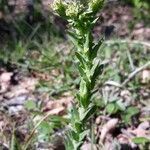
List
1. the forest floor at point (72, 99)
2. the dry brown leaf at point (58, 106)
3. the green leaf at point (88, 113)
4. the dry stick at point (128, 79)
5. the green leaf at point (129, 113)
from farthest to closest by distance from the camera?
the dry stick at point (128, 79) < the dry brown leaf at point (58, 106) < the green leaf at point (129, 113) < the forest floor at point (72, 99) < the green leaf at point (88, 113)

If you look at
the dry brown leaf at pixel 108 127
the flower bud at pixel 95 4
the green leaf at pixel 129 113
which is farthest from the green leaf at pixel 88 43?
the green leaf at pixel 129 113

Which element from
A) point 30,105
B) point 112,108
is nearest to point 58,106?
point 30,105

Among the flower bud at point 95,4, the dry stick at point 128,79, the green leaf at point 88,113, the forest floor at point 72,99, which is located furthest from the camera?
the dry stick at point 128,79

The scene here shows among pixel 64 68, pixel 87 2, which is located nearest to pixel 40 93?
pixel 64 68

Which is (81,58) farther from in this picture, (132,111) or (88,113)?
(132,111)

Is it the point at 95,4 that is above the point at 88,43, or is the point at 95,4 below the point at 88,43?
above

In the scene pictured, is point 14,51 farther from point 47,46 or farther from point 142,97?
point 142,97

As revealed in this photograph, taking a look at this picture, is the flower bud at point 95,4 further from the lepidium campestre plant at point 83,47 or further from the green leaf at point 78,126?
the green leaf at point 78,126

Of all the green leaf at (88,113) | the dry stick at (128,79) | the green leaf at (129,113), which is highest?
the green leaf at (88,113)

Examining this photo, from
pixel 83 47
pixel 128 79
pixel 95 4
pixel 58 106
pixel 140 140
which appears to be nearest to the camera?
pixel 95 4
